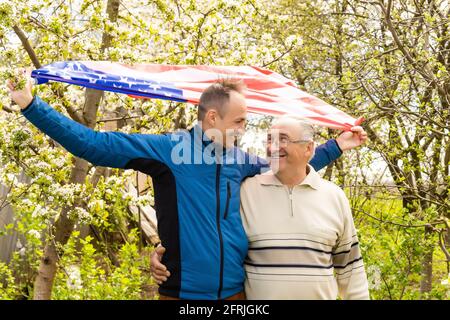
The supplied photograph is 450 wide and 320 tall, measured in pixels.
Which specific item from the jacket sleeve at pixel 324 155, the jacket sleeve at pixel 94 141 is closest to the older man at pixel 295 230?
the jacket sleeve at pixel 324 155

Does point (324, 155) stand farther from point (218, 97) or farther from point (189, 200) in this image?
point (189, 200)

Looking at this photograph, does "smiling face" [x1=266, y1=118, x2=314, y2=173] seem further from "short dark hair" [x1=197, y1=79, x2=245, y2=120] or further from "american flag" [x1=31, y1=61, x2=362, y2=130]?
"american flag" [x1=31, y1=61, x2=362, y2=130]

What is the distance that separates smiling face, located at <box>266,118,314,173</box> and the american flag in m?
0.47

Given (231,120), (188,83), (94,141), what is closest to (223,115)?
(231,120)

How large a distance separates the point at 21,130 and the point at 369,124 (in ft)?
14.3

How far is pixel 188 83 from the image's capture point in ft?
12.5

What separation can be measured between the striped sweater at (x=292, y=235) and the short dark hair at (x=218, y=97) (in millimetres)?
411

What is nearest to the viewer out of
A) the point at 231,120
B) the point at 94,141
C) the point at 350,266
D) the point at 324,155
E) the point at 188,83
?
the point at 94,141

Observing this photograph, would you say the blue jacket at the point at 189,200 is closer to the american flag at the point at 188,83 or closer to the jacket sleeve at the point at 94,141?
the jacket sleeve at the point at 94,141

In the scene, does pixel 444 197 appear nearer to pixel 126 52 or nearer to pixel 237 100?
pixel 126 52

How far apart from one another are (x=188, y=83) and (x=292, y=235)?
47.7 inches

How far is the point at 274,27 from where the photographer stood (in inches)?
357

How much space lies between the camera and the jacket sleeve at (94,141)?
9.07 feet

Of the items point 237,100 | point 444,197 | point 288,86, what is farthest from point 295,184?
point 444,197
